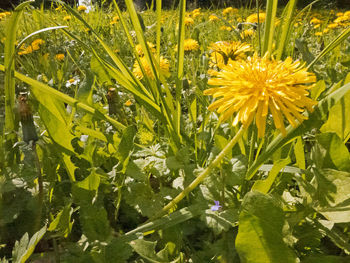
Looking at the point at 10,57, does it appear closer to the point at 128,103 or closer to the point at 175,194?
the point at 175,194

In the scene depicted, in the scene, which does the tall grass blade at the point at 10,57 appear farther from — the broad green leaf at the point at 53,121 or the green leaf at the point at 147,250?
the green leaf at the point at 147,250

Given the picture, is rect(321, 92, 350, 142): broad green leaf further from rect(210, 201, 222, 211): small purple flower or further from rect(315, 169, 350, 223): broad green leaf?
rect(210, 201, 222, 211): small purple flower

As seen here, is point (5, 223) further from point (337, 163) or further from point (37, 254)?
point (337, 163)

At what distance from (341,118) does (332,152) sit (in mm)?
95

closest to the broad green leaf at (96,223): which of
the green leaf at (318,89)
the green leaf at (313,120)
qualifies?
the green leaf at (313,120)

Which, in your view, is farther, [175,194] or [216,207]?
[175,194]

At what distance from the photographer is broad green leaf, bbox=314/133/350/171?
2.04 ft

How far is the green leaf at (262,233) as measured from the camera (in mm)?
489

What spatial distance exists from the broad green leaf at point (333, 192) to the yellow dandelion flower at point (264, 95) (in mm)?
114

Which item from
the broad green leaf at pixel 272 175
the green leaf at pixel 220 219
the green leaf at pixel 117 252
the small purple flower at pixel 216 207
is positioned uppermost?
the broad green leaf at pixel 272 175

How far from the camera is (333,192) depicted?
58 cm

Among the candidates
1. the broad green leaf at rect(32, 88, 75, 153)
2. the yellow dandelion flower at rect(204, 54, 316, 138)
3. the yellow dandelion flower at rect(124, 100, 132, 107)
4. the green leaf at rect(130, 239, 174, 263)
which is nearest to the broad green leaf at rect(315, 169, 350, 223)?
→ the yellow dandelion flower at rect(204, 54, 316, 138)

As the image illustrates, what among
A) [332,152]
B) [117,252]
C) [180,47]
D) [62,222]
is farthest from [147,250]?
[180,47]

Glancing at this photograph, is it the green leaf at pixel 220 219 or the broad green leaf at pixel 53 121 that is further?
the broad green leaf at pixel 53 121
